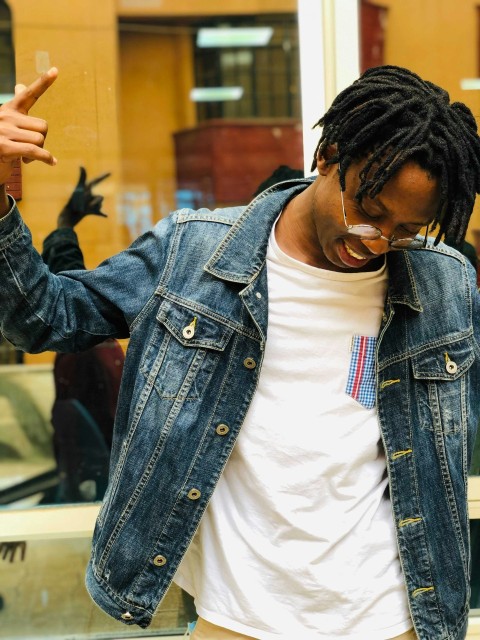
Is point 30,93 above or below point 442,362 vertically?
above

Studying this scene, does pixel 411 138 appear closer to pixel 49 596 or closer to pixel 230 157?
pixel 230 157

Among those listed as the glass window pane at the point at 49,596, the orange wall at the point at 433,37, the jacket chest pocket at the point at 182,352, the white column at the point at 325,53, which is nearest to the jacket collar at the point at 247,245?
the jacket chest pocket at the point at 182,352

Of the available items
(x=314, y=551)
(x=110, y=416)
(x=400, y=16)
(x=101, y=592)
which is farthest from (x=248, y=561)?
(x=400, y=16)

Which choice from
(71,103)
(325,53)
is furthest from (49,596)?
(325,53)

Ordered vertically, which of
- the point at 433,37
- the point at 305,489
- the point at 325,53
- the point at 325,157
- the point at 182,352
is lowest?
the point at 305,489

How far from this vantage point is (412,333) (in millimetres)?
1956

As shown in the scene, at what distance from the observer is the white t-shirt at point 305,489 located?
183 centimetres

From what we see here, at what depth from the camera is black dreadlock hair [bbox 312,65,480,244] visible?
167 cm

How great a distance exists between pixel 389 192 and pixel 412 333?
1.28 ft

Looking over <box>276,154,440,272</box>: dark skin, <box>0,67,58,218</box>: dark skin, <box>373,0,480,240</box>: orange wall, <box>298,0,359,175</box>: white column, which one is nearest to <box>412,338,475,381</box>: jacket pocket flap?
<box>276,154,440,272</box>: dark skin

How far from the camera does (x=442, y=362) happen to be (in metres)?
1.95

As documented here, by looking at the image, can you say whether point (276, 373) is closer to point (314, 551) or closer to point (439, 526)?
point (314, 551)

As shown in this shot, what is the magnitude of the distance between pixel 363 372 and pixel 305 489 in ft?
0.89

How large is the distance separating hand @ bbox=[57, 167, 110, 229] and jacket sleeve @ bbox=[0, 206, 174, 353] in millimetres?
1356
